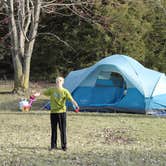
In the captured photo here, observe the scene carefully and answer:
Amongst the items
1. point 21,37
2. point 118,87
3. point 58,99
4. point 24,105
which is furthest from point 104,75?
point 58,99

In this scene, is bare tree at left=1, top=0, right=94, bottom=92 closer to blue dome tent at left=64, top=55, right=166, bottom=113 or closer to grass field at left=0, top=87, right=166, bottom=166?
blue dome tent at left=64, top=55, right=166, bottom=113

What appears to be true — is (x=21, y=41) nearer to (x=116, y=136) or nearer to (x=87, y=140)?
(x=116, y=136)

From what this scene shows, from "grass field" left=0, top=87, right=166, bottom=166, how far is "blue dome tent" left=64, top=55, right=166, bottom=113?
63 cm

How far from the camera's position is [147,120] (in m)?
13.8

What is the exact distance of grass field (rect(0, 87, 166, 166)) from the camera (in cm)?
830

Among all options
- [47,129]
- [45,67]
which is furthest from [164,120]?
[45,67]

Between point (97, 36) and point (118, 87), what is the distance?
9588mm

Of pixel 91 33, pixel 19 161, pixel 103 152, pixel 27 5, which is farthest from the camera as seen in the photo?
pixel 91 33

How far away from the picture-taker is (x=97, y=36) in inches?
998

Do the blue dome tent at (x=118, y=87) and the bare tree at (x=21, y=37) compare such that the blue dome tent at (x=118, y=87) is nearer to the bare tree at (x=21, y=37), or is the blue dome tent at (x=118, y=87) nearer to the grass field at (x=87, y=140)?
the grass field at (x=87, y=140)

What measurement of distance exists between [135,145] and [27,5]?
39.0 ft

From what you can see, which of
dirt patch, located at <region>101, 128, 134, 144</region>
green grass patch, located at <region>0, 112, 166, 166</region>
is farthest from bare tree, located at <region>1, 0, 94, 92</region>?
dirt patch, located at <region>101, 128, 134, 144</region>

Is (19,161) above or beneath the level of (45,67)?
above

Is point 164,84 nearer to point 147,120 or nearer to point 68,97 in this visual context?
point 147,120
